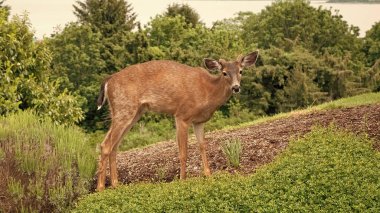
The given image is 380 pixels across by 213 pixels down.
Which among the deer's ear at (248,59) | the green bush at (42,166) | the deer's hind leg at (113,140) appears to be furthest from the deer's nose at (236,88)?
the green bush at (42,166)

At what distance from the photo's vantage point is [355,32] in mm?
57438

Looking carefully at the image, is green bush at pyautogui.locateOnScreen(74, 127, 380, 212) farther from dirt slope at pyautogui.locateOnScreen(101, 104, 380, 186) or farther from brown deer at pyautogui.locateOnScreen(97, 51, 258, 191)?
dirt slope at pyautogui.locateOnScreen(101, 104, 380, 186)

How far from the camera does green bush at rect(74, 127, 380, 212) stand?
8.78 meters

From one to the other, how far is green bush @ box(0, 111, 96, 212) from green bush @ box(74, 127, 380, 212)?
73 centimetres

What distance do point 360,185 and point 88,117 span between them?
3365 cm

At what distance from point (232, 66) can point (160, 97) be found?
50.6 inches

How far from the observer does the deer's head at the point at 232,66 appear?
1033 cm

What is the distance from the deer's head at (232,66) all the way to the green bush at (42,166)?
2633mm

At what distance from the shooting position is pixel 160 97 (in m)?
10.9

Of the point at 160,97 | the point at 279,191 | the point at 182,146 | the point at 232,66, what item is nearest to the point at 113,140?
the point at 160,97

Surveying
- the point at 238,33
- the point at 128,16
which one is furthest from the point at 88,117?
the point at 238,33

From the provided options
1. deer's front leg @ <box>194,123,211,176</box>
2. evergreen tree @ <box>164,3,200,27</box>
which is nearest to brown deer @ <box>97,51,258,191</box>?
deer's front leg @ <box>194,123,211,176</box>

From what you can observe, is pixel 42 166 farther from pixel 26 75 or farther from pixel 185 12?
pixel 185 12

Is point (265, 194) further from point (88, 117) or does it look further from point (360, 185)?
point (88, 117)
